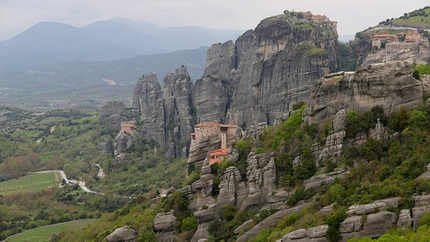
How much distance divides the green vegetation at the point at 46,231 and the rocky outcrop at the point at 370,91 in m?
43.0

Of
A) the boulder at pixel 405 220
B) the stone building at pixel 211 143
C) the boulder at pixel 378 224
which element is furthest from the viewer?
the stone building at pixel 211 143

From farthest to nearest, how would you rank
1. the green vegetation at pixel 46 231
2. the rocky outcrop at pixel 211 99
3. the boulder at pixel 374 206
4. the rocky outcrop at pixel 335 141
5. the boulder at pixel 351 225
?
the rocky outcrop at pixel 211 99 < the green vegetation at pixel 46 231 < the rocky outcrop at pixel 335 141 < the boulder at pixel 374 206 < the boulder at pixel 351 225

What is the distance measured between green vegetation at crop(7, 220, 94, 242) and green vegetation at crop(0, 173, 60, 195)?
23753 mm

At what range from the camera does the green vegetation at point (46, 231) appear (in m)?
77.0

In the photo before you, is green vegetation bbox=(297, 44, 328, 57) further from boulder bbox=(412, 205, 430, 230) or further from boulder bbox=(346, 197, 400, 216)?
boulder bbox=(412, 205, 430, 230)

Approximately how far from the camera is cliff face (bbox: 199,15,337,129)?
91750 mm

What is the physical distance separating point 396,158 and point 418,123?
3.17 meters

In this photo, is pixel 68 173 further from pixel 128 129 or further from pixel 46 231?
pixel 46 231

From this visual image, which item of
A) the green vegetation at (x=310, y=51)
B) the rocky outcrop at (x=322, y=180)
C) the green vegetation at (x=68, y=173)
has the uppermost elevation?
the green vegetation at (x=310, y=51)

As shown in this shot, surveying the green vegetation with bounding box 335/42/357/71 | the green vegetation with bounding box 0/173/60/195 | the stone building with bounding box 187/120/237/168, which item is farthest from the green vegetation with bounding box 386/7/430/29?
the green vegetation with bounding box 0/173/60/195

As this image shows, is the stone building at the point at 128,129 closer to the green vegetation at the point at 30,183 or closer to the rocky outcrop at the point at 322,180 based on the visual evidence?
the green vegetation at the point at 30,183

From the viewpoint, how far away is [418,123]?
40.9 metres

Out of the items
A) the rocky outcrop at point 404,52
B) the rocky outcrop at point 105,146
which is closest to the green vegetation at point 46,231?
the rocky outcrop at point 105,146

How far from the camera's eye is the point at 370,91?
144 ft
